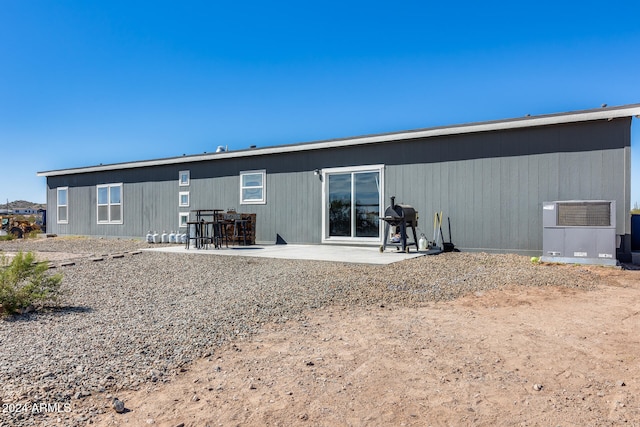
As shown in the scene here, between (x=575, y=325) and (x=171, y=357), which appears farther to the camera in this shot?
(x=575, y=325)

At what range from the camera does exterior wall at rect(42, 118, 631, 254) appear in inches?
289

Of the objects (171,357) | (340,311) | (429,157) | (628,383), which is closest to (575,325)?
(628,383)

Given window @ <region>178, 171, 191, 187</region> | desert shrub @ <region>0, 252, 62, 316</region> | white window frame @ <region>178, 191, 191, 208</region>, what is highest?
window @ <region>178, 171, 191, 187</region>

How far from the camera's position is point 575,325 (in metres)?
3.39

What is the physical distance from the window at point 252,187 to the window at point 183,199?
231cm

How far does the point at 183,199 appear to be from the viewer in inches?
509

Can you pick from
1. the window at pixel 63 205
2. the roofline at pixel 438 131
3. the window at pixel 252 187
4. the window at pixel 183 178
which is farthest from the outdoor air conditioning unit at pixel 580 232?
the window at pixel 63 205

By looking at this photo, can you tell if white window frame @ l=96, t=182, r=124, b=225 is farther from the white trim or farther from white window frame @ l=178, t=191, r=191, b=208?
the white trim

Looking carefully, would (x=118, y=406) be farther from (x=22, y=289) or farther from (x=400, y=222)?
(x=400, y=222)

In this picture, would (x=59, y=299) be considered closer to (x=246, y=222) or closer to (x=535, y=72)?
(x=246, y=222)

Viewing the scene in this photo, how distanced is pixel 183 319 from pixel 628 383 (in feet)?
10.7

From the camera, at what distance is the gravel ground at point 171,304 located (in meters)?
2.31

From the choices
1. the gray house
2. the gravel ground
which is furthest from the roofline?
the gravel ground

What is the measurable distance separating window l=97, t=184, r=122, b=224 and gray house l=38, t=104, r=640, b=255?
1.04 metres
